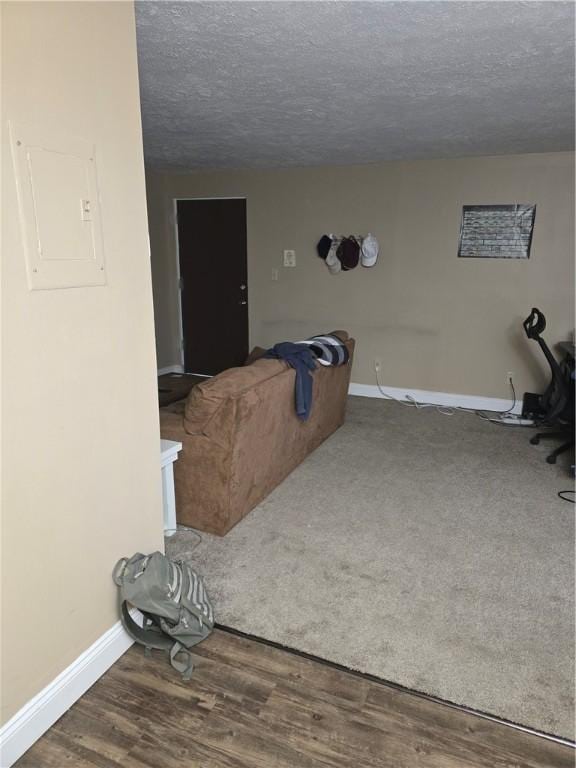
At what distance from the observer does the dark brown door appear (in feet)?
18.5

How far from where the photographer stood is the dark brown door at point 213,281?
5.64 metres

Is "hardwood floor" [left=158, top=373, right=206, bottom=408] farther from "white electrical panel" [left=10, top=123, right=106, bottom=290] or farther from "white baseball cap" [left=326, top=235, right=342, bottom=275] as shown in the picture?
"white electrical panel" [left=10, top=123, right=106, bottom=290]

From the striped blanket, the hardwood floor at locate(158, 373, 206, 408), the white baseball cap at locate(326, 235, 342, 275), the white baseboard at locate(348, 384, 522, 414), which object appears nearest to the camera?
the striped blanket

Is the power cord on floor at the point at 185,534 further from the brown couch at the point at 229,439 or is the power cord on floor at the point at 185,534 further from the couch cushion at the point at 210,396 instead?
the couch cushion at the point at 210,396

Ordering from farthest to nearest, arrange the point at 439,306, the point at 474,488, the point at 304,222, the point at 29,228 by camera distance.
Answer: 1. the point at 304,222
2. the point at 439,306
3. the point at 474,488
4. the point at 29,228

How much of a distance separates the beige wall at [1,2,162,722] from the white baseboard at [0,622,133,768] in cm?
3

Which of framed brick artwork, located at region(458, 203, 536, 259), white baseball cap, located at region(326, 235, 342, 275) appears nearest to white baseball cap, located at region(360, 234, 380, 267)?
white baseball cap, located at region(326, 235, 342, 275)

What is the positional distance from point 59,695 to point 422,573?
1.59 metres

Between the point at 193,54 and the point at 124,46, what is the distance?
0.64 meters

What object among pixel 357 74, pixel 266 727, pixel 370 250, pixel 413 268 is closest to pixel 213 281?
pixel 370 250

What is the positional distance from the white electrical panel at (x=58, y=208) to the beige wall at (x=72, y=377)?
0.09ft

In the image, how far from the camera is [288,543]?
267 cm

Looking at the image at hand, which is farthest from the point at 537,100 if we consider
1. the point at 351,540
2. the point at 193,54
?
the point at 351,540

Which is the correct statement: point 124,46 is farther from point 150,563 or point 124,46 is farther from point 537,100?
point 537,100
